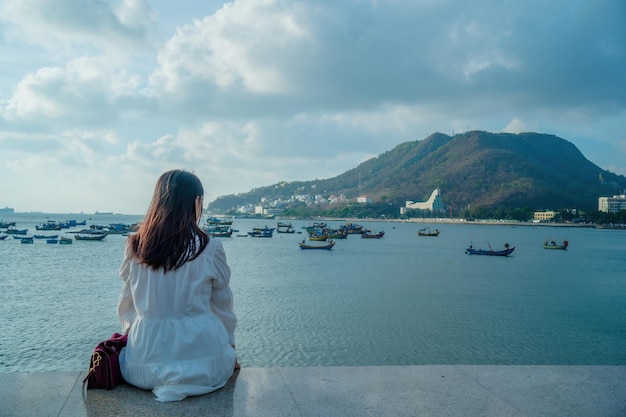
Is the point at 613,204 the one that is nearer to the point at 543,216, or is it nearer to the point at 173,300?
the point at 543,216

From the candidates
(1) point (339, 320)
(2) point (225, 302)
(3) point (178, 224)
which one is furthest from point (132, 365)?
(1) point (339, 320)

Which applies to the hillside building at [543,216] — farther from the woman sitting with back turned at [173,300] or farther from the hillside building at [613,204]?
the woman sitting with back turned at [173,300]

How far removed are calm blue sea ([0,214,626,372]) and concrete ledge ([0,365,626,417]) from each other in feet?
23.1

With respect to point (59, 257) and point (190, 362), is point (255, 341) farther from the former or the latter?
point (59, 257)

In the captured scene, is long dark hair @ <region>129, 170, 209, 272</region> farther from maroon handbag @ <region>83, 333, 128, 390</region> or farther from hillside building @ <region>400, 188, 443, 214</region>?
hillside building @ <region>400, 188, 443, 214</region>

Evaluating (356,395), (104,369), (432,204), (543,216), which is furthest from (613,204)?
(104,369)

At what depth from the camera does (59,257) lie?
34.4 m

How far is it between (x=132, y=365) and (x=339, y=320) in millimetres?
12205

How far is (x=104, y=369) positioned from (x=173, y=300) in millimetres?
553

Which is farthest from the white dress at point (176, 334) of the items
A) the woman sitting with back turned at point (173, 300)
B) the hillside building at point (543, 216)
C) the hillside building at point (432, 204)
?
the hillside building at point (432, 204)

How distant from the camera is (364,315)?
51.7 ft

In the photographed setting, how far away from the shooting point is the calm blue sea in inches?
445

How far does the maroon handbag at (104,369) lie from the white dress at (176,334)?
51 mm

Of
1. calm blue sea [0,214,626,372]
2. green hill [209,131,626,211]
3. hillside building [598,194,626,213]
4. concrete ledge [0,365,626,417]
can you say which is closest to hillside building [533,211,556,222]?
green hill [209,131,626,211]
